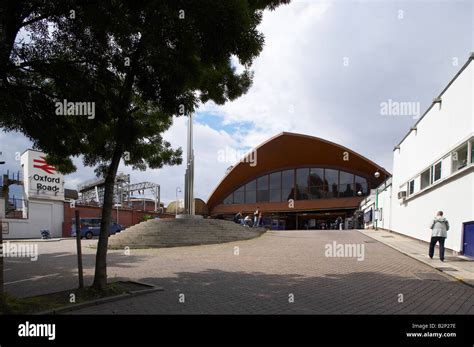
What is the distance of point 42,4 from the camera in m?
6.65

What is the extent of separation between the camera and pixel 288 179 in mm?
50656

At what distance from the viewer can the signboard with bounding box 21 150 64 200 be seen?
1361 inches

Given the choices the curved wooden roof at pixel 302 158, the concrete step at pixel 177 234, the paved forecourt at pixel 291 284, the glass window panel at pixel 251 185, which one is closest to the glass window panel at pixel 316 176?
the curved wooden roof at pixel 302 158

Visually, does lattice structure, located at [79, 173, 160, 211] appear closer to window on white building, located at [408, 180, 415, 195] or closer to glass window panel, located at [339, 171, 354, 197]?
glass window panel, located at [339, 171, 354, 197]

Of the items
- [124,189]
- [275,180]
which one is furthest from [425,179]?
[124,189]

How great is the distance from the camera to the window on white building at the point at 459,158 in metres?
13.6

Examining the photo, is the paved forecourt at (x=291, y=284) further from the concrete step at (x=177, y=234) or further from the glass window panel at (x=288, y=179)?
the glass window panel at (x=288, y=179)

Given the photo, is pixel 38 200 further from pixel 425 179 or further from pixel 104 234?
pixel 425 179
